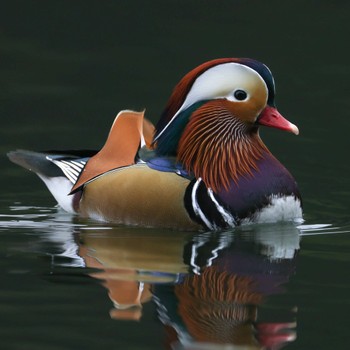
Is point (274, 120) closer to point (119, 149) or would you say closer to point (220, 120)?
point (220, 120)

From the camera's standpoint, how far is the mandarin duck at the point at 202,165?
296 inches

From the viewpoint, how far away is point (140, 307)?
5.69m

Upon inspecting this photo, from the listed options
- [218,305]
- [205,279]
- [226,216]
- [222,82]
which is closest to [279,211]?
[226,216]

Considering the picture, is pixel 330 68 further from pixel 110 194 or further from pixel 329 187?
pixel 110 194

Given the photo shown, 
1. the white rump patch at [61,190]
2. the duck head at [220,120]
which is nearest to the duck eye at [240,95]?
the duck head at [220,120]

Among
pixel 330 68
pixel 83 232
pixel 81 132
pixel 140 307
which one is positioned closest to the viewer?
pixel 140 307

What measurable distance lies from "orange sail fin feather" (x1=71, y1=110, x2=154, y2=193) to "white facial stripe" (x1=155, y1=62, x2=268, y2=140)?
0.45 metres

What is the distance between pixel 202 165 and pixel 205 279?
5.13ft

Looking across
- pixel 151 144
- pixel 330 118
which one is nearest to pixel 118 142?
pixel 151 144

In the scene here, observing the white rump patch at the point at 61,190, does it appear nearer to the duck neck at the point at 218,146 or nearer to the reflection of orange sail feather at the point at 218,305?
the duck neck at the point at 218,146

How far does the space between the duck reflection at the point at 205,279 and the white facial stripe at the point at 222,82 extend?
0.75 meters

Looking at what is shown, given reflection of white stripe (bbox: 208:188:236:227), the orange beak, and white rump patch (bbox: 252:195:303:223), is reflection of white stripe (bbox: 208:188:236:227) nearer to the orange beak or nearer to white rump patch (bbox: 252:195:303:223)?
white rump patch (bbox: 252:195:303:223)

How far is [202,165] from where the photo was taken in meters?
7.80

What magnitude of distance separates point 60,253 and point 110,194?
3.44 feet
